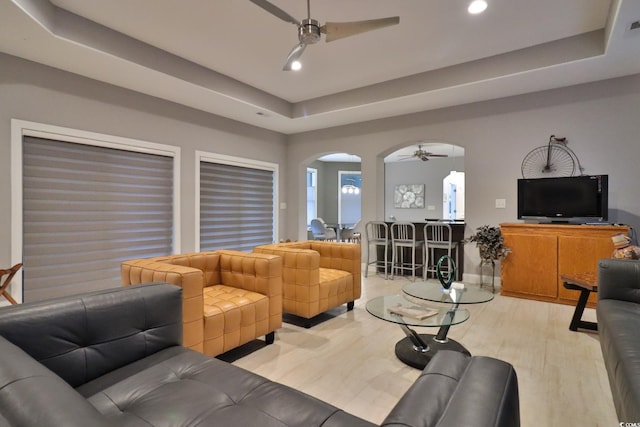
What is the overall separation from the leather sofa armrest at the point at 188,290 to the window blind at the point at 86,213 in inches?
85.3

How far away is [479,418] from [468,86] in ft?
14.1

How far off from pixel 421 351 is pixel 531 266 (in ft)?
8.23

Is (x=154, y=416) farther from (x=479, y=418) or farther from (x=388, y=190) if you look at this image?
(x=388, y=190)

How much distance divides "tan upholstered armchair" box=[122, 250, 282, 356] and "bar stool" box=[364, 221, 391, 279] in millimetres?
2940

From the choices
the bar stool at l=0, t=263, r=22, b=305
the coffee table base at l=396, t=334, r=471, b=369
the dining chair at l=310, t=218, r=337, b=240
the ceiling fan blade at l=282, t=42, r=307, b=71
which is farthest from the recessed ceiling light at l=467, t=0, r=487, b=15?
the dining chair at l=310, t=218, r=337, b=240

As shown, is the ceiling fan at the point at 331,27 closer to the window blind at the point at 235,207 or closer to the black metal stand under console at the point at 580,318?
the black metal stand under console at the point at 580,318

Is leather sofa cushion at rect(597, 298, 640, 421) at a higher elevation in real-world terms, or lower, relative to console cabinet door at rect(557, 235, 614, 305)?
lower

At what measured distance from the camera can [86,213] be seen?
3.95m

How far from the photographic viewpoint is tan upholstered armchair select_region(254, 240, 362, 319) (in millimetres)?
3143

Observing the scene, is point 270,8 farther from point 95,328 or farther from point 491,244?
point 491,244

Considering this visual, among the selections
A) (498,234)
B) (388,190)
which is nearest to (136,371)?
(498,234)

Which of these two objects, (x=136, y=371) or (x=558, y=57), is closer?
(x=136, y=371)

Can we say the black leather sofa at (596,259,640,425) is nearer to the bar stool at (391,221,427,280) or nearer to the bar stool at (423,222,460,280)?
the bar stool at (423,222,460,280)

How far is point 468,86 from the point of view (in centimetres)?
420
